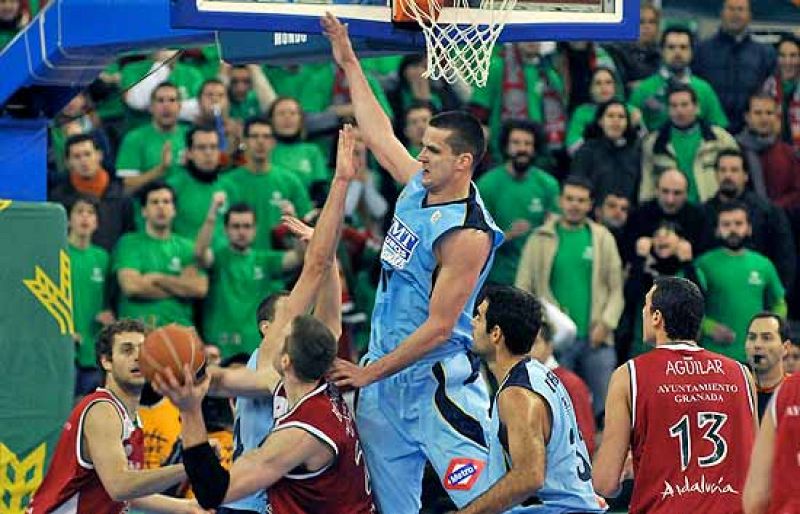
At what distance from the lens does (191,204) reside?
624 inches

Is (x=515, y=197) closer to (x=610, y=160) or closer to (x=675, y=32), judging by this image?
(x=610, y=160)

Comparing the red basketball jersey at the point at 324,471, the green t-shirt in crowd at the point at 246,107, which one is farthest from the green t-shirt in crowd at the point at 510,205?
the red basketball jersey at the point at 324,471

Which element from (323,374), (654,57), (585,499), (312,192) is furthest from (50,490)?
(654,57)

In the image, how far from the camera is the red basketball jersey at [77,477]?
32.3 feet

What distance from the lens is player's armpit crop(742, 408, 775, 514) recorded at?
7.66 metres

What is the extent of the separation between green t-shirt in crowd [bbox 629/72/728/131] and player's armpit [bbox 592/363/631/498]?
27.9 ft

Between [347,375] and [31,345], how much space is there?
3063mm

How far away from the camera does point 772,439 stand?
7.65 meters

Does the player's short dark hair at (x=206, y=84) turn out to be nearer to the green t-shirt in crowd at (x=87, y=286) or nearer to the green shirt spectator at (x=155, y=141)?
the green shirt spectator at (x=155, y=141)

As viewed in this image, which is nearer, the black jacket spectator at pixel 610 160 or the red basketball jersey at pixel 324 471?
the red basketball jersey at pixel 324 471

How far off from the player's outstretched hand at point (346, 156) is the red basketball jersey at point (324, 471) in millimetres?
1311

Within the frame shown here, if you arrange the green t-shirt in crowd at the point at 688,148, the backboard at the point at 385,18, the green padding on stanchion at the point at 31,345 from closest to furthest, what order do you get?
the backboard at the point at 385,18
the green padding on stanchion at the point at 31,345
the green t-shirt in crowd at the point at 688,148

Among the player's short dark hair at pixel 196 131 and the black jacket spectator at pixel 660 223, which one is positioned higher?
the player's short dark hair at pixel 196 131

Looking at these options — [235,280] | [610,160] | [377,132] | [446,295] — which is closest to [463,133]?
[377,132]
